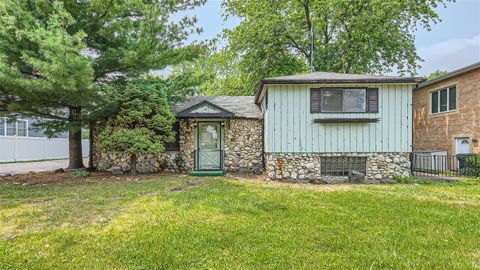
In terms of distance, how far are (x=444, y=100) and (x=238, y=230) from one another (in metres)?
13.9

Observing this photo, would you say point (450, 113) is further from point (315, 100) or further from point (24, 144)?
point (24, 144)

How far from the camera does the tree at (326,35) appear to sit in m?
16.9

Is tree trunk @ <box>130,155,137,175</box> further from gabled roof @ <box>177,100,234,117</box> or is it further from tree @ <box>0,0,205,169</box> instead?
gabled roof @ <box>177,100,234,117</box>

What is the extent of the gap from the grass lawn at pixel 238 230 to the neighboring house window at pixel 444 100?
760 cm

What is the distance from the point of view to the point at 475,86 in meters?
11.2

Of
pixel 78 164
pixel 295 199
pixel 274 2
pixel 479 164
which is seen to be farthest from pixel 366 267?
pixel 274 2

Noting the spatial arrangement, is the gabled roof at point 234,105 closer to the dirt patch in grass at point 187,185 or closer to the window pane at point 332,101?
the window pane at point 332,101

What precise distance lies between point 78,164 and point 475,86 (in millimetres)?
17602

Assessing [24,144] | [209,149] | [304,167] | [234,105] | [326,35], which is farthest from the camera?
[326,35]

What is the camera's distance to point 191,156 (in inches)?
454

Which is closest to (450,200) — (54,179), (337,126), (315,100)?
(337,126)

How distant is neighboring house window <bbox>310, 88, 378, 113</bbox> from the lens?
9406 millimetres

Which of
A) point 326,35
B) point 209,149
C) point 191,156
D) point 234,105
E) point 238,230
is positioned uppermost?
point 326,35

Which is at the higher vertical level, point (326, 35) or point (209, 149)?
point (326, 35)
